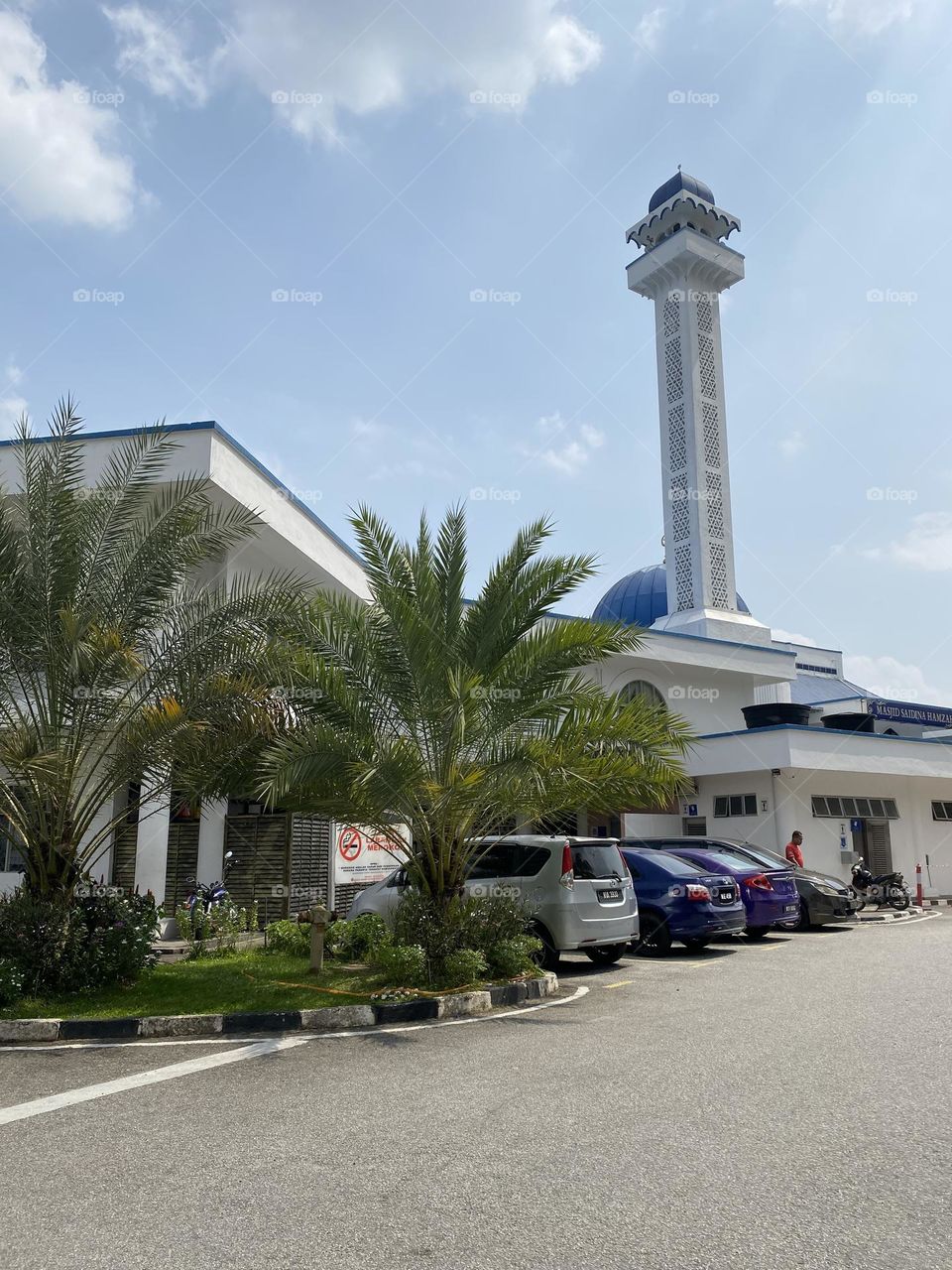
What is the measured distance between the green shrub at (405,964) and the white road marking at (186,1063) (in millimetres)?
863

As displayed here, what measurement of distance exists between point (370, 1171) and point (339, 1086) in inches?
76.8

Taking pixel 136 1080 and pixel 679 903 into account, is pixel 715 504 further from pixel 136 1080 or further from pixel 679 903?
pixel 136 1080

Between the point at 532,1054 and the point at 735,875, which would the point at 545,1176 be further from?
the point at 735,875

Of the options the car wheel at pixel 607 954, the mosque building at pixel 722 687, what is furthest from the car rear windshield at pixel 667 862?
the mosque building at pixel 722 687

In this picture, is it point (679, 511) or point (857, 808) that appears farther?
point (679, 511)

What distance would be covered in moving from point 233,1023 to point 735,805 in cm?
2028

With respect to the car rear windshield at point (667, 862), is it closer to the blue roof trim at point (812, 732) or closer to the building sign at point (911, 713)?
the blue roof trim at point (812, 732)

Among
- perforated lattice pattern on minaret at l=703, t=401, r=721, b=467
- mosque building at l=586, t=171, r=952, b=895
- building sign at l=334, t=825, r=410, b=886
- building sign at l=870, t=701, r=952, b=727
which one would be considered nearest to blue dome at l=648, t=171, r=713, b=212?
mosque building at l=586, t=171, r=952, b=895

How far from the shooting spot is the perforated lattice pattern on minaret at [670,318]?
40656 mm

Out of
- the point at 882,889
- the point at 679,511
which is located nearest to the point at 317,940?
the point at 882,889

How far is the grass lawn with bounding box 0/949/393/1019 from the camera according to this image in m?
9.12

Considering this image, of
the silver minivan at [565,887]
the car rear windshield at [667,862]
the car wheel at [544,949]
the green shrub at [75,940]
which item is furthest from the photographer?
the car rear windshield at [667,862]

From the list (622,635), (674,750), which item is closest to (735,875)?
(674,750)

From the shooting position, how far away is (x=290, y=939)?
1319 centimetres
